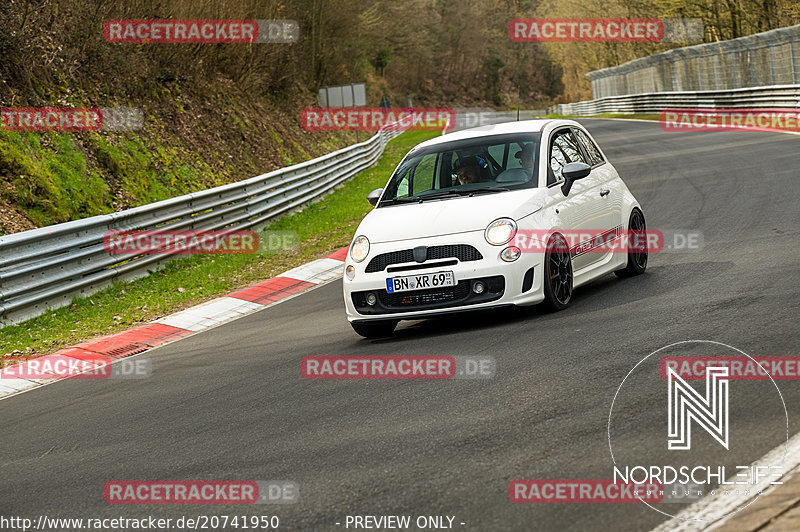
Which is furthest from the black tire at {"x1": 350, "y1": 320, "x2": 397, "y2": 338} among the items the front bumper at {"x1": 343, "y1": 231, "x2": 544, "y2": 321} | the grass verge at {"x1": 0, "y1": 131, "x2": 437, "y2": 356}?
the grass verge at {"x1": 0, "y1": 131, "x2": 437, "y2": 356}

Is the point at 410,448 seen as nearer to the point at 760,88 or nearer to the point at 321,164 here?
the point at 321,164

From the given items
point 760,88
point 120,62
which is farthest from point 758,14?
point 120,62

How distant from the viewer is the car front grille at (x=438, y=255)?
8039 mm

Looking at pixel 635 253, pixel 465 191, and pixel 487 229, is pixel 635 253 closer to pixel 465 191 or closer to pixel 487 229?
Answer: pixel 465 191

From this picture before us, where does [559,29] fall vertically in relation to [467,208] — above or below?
above

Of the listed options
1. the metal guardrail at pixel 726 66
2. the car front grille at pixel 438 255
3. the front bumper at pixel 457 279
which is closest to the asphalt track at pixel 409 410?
the front bumper at pixel 457 279

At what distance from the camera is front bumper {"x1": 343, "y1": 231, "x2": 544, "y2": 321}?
796 centimetres

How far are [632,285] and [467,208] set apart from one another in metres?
2.05

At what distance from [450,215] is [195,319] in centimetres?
438

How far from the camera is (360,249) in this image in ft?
27.7

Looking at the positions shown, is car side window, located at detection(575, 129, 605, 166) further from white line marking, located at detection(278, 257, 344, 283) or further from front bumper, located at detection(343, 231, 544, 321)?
white line marking, located at detection(278, 257, 344, 283)

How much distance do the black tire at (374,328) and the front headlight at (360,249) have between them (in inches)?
22.2

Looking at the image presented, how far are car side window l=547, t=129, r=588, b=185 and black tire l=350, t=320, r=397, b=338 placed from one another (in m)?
1.93

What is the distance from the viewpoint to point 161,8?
23.6 m
